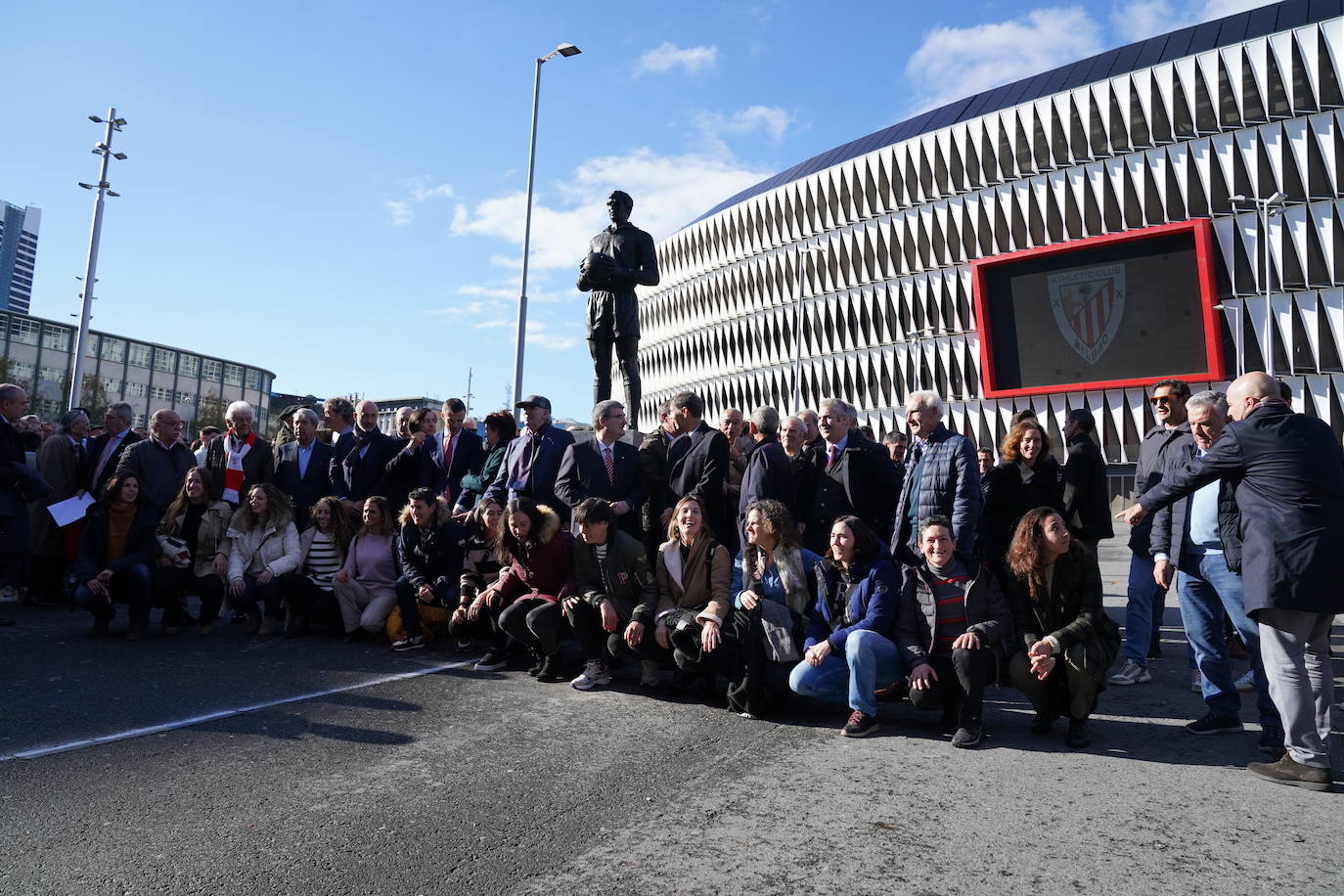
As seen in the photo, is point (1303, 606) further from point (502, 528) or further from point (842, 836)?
point (502, 528)

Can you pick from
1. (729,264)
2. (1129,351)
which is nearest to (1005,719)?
(1129,351)

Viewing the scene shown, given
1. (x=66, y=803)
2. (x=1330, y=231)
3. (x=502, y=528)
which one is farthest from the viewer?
(x=1330, y=231)

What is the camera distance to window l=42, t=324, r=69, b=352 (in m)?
71.6

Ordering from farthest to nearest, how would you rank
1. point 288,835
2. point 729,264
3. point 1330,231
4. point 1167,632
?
1. point 729,264
2. point 1330,231
3. point 1167,632
4. point 288,835

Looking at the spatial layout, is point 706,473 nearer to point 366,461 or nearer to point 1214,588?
point 1214,588

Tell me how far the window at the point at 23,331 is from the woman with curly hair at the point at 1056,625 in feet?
278

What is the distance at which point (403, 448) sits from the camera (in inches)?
353

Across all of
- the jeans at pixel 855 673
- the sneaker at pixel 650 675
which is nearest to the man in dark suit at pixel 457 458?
the sneaker at pixel 650 675

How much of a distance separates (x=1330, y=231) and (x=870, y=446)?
129 feet

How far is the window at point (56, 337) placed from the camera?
235ft

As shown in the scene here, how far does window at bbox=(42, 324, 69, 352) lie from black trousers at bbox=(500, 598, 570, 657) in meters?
83.5

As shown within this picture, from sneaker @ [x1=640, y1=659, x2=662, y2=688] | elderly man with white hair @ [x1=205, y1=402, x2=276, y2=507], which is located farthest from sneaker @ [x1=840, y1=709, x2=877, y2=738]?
elderly man with white hair @ [x1=205, y1=402, x2=276, y2=507]

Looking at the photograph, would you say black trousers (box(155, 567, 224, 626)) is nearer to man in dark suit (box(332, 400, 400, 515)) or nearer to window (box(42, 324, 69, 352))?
man in dark suit (box(332, 400, 400, 515))

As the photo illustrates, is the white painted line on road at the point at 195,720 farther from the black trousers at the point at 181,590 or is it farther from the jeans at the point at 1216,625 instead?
the jeans at the point at 1216,625
